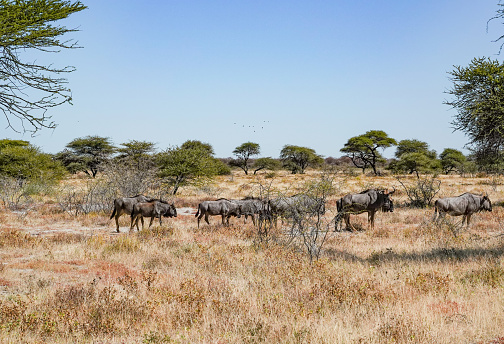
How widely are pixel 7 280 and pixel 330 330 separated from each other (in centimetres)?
687

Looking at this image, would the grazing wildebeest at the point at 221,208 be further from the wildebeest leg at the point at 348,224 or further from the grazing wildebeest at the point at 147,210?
the wildebeest leg at the point at 348,224

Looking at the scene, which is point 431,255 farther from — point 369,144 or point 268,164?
point 268,164

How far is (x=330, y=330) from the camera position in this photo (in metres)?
4.91

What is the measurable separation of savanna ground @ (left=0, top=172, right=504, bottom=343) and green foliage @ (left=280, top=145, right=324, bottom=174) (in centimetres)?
6203

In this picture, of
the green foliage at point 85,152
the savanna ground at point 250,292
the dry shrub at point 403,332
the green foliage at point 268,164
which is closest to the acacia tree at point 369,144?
the green foliage at point 268,164

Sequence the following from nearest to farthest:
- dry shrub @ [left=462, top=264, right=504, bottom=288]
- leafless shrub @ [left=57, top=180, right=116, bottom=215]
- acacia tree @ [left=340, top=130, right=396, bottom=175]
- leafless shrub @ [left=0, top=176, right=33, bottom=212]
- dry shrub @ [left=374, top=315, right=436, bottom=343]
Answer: dry shrub @ [left=374, top=315, right=436, bottom=343]
dry shrub @ [left=462, top=264, right=504, bottom=288]
leafless shrub @ [left=57, top=180, right=116, bottom=215]
leafless shrub @ [left=0, top=176, right=33, bottom=212]
acacia tree @ [left=340, top=130, right=396, bottom=175]

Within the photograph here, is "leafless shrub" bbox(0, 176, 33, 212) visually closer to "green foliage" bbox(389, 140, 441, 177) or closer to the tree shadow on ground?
the tree shadow on ground

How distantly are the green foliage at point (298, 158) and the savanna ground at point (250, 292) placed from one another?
62.0 m

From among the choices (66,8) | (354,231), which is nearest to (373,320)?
(66,8)

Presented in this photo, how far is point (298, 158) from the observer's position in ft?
248

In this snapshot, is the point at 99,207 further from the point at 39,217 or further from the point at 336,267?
the point at 336,267

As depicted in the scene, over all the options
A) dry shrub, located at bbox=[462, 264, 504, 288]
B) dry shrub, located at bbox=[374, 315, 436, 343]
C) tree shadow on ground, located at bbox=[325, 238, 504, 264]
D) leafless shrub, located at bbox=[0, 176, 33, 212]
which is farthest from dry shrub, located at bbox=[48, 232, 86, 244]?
dry shrub, located at bbox=[462, 264, 504, 288]

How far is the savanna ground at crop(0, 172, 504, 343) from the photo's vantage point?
495cm

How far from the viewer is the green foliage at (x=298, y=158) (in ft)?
242
